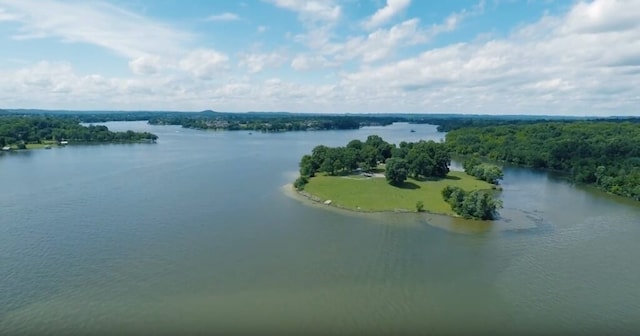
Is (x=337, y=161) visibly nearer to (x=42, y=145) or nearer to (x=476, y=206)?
(x=476, y=206)

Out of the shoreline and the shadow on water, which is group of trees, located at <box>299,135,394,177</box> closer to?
the shoreline

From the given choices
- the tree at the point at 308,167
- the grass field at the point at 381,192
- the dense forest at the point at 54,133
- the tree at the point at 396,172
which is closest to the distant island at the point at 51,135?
the dense forest at the point at 54,133

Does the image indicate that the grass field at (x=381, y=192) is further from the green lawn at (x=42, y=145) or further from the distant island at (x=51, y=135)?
the distant island at (x=51, y=135)

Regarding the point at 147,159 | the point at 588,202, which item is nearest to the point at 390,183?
the point at 588,202

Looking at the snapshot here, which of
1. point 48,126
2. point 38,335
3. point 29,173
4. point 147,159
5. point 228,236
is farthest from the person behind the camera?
point 48,126

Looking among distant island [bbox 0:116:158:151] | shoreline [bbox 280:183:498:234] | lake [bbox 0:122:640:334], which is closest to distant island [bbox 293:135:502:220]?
shoreline [bbox 280:183:498:234]

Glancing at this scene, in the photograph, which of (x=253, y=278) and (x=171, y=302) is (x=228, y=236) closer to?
(x=253, y=278)
